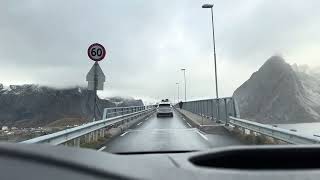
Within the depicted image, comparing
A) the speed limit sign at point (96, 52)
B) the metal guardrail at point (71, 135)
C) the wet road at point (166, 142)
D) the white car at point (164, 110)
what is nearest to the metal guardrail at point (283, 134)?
the wet road at point (166, 142)

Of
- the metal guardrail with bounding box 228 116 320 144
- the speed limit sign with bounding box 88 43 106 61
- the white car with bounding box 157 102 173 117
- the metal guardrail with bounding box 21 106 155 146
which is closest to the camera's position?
the metal guardrail with bounding box 21 106 155 146

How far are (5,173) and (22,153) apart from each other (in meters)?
0.24

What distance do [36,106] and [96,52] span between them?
71.2 ft

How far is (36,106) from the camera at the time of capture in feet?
125

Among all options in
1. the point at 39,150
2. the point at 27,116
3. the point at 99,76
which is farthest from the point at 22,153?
the point at 27,116

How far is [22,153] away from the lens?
2.54 m

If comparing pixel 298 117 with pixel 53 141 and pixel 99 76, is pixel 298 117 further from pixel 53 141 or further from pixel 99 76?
pixel 53 141

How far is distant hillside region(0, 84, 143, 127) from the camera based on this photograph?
1116 inches

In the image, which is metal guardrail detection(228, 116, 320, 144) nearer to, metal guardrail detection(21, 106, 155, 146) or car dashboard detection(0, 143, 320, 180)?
metal guardrail detection(21, 106, 155, 146)

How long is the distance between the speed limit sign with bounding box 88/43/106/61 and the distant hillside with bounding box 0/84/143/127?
246 inches

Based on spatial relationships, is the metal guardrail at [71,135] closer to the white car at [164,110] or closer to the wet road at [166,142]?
the wet road at [166,142]

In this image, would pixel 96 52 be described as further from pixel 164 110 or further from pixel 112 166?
pixel 164 110

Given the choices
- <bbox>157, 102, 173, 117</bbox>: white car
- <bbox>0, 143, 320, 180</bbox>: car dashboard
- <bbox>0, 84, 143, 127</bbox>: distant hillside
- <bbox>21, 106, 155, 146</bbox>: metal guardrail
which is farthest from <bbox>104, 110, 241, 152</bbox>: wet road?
<bbox>157, 102, 173, 117</bbox>: white car

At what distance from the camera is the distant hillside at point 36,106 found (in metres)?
28.3
